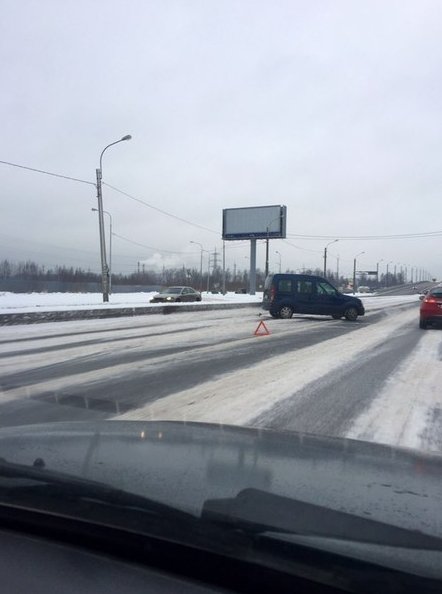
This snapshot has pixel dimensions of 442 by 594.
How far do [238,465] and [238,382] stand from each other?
542 centimetres

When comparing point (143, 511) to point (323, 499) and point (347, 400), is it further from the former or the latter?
point (347, 400)

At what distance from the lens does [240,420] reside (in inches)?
236

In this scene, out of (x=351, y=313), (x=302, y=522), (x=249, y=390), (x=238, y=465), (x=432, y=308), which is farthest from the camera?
(x=351, y=313)

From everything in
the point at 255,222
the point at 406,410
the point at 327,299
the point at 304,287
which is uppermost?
the point at 255,222

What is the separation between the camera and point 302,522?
7.10 ft

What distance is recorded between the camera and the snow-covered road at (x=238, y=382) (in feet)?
20.2

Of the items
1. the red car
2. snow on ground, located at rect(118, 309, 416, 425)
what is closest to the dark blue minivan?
the red car

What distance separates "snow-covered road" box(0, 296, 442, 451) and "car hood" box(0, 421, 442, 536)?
207 cm

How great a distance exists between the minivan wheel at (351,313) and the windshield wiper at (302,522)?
2123 centimetres

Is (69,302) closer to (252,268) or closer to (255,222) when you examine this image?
(252,268)

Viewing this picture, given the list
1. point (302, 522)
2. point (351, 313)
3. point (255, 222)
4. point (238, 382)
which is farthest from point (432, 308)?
point (255, 222)

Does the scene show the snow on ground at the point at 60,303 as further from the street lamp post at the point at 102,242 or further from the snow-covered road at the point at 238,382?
the snow-covered road at the point at 238,382

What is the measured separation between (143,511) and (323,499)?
2.58 feet

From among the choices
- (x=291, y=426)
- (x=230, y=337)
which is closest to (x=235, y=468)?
(x=291, y=426)
